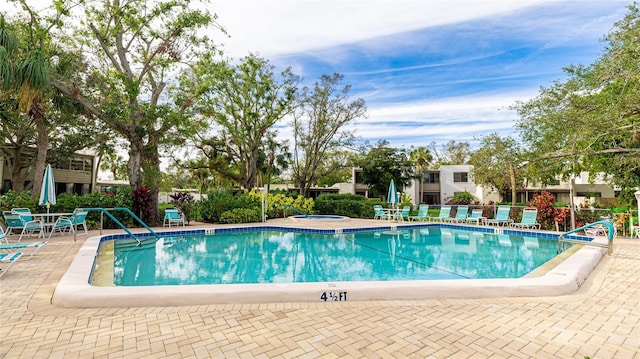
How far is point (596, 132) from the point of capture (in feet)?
38.0

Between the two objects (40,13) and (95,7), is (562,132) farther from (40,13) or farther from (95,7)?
(40,13)

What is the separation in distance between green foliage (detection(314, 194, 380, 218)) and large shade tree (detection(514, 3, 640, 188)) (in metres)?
8.72

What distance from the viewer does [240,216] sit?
15.4 meters

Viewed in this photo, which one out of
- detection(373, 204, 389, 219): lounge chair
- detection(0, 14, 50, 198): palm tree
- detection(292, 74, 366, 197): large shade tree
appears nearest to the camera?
detection(0, 14, 50, 198): palm tree

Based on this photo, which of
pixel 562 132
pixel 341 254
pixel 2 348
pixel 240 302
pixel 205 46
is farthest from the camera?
pixel 205 46

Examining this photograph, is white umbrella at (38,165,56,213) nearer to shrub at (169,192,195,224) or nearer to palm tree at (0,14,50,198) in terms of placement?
palm tree at (0,14,50,198)

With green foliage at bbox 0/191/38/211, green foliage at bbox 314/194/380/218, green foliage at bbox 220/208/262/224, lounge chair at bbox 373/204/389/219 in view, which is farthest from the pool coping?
green foliage at bbox 314/194/380/218

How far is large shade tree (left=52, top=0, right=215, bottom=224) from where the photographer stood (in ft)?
43.5

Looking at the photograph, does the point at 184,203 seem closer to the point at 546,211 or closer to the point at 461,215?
the point at 461,215

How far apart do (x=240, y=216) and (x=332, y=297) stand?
11927mm

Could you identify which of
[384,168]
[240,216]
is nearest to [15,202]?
[240,216]

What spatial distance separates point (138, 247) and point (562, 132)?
1564cm

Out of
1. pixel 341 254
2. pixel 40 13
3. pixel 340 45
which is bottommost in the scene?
pixel 341 254

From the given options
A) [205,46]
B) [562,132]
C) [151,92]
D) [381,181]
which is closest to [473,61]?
[562,132]
